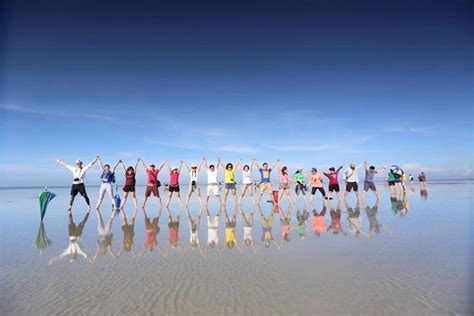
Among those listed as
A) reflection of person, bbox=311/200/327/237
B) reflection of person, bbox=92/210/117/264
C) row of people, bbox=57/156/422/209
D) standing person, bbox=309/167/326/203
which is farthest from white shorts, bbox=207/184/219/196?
standing person, bbox=309/167/326/203

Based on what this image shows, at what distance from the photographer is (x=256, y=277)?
5.10 meters

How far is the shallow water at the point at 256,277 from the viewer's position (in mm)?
4048

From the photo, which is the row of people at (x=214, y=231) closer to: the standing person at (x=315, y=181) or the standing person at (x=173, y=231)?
the standing person at (x=173, y=231)

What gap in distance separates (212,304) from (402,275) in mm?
3447

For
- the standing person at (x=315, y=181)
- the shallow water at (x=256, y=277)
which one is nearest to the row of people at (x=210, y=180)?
the standing person at (x=315, y=181)

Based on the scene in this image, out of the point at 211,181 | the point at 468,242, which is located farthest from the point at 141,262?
the point at 211,181

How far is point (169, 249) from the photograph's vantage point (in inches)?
285

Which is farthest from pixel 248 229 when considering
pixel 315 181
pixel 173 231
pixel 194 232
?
pixel 315 181

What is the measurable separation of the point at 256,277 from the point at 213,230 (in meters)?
4.66

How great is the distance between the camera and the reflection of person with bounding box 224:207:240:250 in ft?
25.0

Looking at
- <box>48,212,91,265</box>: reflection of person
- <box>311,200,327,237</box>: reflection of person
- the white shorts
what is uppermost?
the white shorts

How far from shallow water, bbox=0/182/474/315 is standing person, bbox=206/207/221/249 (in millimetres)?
222

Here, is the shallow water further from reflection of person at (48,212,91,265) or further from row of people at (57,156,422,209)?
row of people at (57,156,422,209)

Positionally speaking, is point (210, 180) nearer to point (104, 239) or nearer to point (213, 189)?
point (213, 189)
